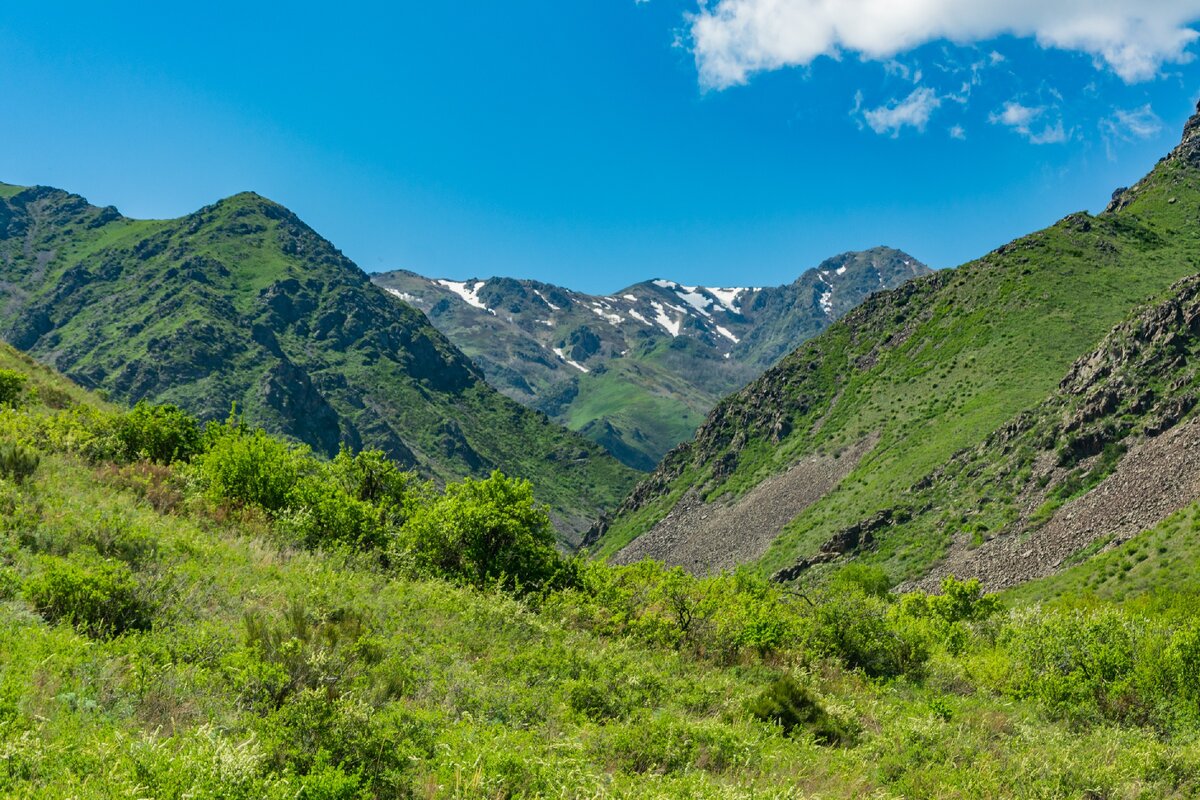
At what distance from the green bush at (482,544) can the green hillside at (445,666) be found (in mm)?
95

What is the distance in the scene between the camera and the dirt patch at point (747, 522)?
127625 mm

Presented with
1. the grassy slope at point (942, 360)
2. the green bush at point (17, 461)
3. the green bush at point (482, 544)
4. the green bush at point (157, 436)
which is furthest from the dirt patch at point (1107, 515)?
the green bush at point (17, 461)

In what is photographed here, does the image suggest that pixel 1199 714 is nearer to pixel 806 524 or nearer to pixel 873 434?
pixel 806 524

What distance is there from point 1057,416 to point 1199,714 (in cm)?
9060

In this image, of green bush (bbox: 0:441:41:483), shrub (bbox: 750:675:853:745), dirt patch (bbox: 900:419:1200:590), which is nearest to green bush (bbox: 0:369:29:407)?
green bush (bbox: 0:441:41:483)

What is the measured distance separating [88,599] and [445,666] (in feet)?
17.1

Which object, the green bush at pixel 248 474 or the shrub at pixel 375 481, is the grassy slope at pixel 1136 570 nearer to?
the shrub at pixel 375 481

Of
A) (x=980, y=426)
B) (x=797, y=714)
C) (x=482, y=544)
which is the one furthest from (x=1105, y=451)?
(x=797, y=714)

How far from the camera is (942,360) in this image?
14250 cm

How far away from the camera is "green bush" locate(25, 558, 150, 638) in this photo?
9.52 meters

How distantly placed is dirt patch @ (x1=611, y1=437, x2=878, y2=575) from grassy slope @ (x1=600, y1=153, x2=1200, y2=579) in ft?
17.2

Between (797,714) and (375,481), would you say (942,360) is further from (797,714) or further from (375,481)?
(797,714)

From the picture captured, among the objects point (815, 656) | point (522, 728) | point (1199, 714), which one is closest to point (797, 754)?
point (522, 728)

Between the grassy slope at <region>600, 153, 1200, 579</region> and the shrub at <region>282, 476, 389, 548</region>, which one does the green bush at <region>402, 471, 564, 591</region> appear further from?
the grassy slope at <region>600, 153, 1200, 579</region>
